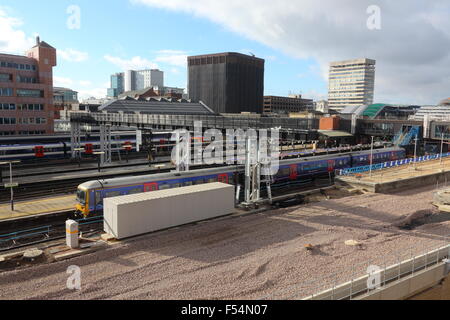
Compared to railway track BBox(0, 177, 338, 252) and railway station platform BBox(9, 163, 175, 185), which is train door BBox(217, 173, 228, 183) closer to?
railway track BBox(0, 177, 338, 252)

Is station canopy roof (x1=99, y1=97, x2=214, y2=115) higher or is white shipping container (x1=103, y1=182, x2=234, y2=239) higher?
station canopy roof (x1=99, y1=97, x2=214, y2=115)

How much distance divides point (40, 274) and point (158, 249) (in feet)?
17.9

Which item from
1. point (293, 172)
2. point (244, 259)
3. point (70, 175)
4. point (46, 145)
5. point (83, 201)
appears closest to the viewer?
point (244, 259)

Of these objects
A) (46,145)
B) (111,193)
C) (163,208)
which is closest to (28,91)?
(46,145)

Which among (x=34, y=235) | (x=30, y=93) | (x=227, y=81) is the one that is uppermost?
(x=227, y=81)

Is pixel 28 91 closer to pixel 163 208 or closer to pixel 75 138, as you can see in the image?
pixel 75 138

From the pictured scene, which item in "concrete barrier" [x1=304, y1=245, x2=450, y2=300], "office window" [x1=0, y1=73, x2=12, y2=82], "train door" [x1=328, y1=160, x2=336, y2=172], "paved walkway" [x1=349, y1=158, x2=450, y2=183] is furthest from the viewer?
"office window" [x1=0, y1=73, x2=12, y2=82]

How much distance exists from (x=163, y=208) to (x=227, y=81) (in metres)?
121

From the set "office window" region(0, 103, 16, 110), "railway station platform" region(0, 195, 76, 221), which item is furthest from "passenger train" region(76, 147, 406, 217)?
"office window" region(0, 103, 16, 110)

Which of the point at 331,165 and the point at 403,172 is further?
the point at 403,172

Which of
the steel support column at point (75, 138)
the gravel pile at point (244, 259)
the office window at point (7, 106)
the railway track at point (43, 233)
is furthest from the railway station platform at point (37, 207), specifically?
the office window at point (7, 106)

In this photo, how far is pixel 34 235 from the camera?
2169 centimetres

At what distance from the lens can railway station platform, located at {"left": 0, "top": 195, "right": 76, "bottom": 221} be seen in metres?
24.2

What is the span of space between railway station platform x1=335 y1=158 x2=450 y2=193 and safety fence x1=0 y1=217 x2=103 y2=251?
24.3 meters
